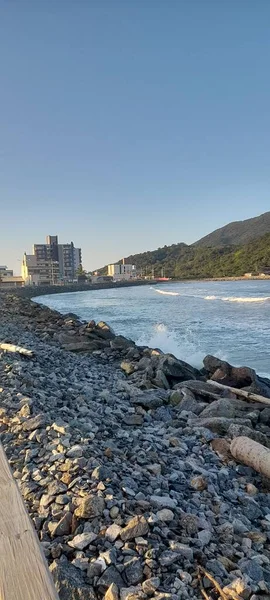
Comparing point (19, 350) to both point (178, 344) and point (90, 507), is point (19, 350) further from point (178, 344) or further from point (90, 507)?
point (178, 344)

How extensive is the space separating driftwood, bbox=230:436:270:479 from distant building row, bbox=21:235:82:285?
100795mm

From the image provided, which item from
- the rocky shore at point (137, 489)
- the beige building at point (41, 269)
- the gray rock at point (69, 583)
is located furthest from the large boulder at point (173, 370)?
the beige building at point (41, 269)

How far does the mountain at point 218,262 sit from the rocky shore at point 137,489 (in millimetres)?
119460

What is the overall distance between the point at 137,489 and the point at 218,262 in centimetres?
13953

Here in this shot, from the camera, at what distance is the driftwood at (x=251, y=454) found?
3.98 m

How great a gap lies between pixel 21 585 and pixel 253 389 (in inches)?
272

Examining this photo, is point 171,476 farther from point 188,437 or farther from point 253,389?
point 253,389

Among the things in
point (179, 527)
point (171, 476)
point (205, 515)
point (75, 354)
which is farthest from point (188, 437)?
point (75, 354)

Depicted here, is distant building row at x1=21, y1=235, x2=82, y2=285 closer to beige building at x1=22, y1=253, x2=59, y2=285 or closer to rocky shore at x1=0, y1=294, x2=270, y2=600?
beige building at x1=22, y1=253, x2=59, y2=285

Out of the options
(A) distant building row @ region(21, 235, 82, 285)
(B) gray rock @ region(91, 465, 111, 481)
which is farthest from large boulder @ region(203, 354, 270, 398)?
(A) distant building row @ region(21, 235, 82, 285)

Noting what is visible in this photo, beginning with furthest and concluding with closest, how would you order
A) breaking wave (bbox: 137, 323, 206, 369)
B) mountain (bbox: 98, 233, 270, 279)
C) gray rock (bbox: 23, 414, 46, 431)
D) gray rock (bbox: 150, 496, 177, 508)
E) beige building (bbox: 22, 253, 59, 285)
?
mountain (bbox: 98, 233, 270, 279) < beige building (bbox: 22, 253, 59, 285) < breaking wave (bbox: 137, 323, 206, 369) < gray rock (bbox: 23, 414, 46, 431) < gray rock (bbox: 150, 496, 177, 508)

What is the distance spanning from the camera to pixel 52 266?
388 feet

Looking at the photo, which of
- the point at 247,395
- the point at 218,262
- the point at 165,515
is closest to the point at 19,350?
the point at 247,395

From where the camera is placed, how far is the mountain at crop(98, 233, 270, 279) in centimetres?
12465
